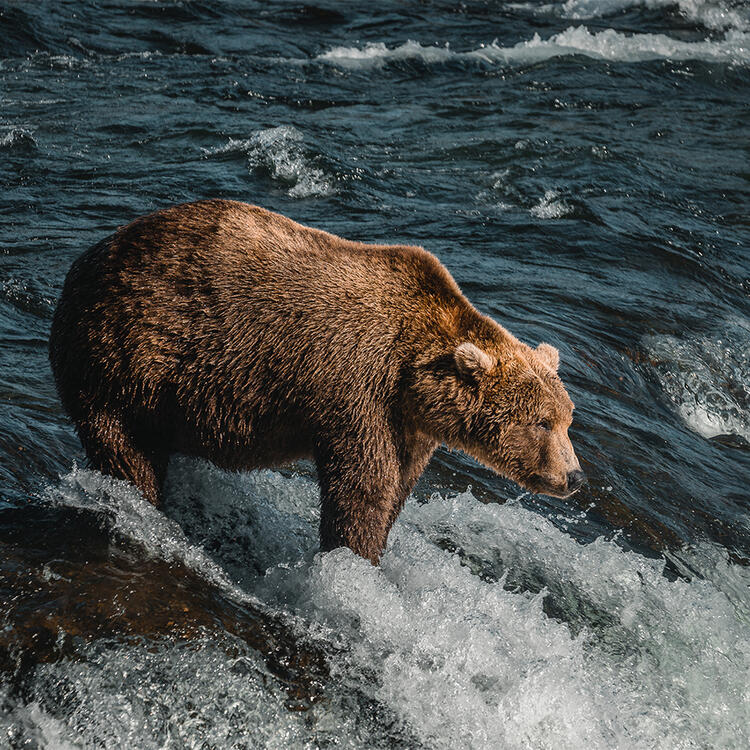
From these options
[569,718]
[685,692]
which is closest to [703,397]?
[685,692]

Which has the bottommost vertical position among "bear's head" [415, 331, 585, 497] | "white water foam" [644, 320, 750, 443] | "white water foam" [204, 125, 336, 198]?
"white water foam" [644, 320, 750, 443]

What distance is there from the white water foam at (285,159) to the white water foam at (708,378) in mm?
4064

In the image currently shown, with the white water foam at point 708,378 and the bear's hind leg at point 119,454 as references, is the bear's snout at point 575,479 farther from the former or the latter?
the white water foam at point 708,378

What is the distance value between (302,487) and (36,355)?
220 centimetres

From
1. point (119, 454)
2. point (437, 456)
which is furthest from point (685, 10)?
point (119, 454)

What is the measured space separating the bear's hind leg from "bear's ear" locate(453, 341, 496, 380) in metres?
1.53

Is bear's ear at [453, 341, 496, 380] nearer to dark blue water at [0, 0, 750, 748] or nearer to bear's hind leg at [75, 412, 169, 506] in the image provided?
dark blue water at [0, 0, 750, 748]

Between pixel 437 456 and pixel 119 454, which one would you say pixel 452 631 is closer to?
pixel 119 454

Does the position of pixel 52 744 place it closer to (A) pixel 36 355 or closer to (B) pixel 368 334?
(B) pixel 368 334

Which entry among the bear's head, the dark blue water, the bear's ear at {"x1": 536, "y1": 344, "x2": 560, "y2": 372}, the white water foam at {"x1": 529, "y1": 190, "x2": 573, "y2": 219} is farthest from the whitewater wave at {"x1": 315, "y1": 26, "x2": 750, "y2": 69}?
the bear's head

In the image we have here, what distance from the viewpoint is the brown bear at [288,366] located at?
484cm

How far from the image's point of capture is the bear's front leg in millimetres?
4836

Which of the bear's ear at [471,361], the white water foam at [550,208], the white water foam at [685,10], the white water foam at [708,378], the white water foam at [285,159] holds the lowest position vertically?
the white water foam at [708,378]

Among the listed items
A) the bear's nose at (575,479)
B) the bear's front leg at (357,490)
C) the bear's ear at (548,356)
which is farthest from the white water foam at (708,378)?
the bear's front leg at (357,490)
